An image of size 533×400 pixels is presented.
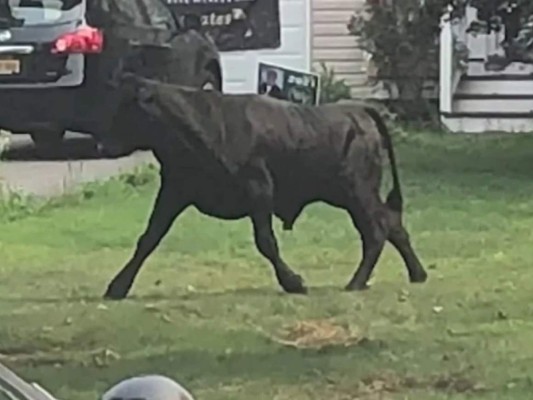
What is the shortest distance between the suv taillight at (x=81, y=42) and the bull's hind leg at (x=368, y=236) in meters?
7.68

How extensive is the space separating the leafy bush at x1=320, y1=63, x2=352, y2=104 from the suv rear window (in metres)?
3.94

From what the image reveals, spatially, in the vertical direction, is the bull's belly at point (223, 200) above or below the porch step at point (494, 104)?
above

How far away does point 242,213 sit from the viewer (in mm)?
Answer: 9570

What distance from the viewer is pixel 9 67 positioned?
17.3 metres

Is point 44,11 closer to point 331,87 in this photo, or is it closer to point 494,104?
point 331,87

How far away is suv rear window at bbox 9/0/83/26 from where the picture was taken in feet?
58.2

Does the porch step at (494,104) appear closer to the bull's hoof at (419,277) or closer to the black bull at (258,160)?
the bull's hoof at (419,277)

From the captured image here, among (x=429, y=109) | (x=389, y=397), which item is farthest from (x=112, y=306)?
(x=429, y=109)

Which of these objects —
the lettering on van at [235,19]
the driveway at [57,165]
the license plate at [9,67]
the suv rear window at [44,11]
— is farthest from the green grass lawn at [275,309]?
the lettering on van at [235,19]

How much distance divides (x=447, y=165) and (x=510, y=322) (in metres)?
7.66

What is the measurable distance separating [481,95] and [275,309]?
12.9m

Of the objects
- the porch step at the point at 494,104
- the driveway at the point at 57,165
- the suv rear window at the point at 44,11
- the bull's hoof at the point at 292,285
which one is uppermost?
the bull's hoof at the point at 292,285

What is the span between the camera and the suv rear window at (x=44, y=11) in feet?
58.2

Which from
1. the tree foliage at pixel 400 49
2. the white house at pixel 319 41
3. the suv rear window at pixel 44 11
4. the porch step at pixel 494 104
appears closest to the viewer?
the suv rear window at pixel 44 11
